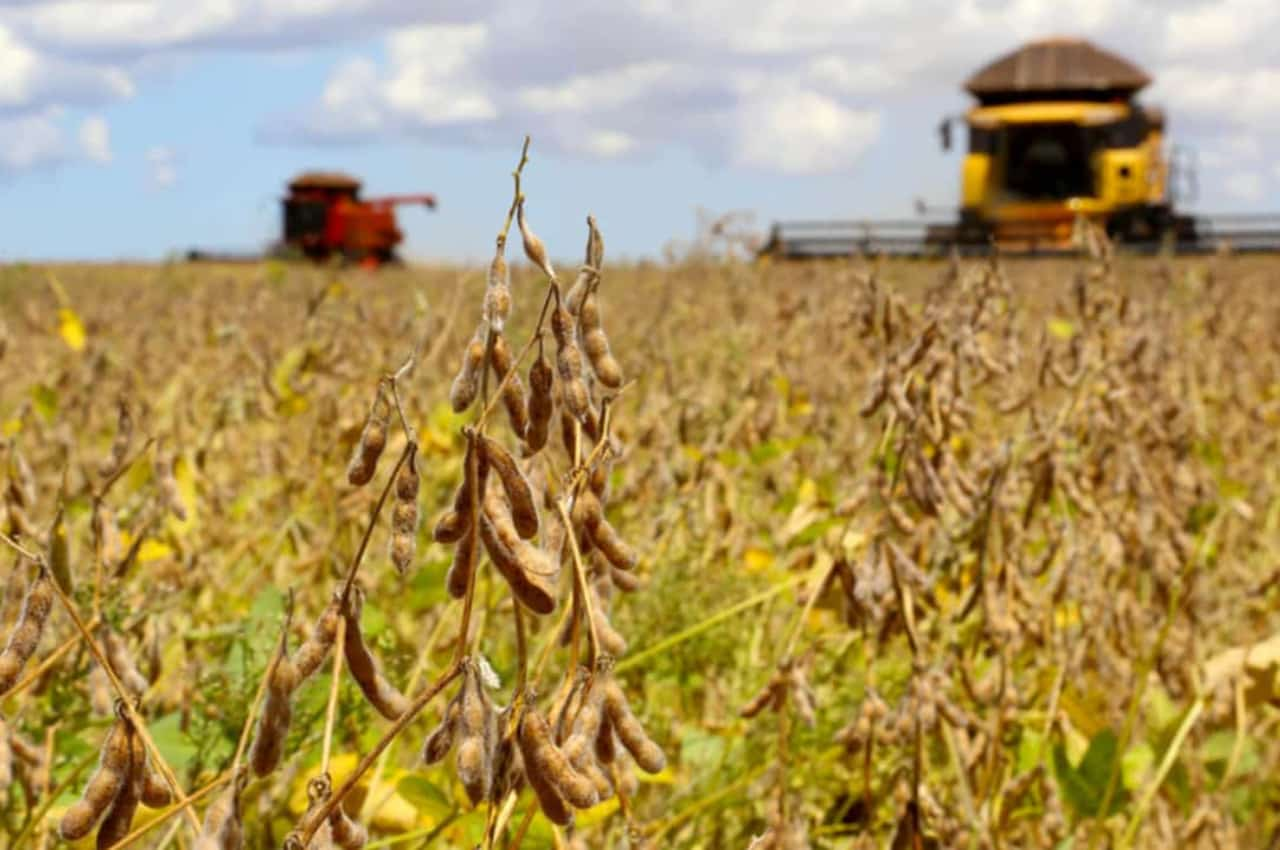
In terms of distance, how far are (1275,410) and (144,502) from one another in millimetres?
4081

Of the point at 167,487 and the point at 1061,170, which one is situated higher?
the point at 1061,170

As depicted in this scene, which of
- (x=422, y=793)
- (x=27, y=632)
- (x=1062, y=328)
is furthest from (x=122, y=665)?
(x=1062, y=328)

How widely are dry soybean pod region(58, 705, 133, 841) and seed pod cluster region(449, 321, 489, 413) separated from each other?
0.27 meters

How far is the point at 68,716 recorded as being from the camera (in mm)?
2078

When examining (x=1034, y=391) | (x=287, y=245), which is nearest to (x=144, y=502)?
(x=1034, y=391)

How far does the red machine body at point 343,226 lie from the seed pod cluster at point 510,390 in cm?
2763

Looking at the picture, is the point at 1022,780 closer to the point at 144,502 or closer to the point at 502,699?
the point at 502,699

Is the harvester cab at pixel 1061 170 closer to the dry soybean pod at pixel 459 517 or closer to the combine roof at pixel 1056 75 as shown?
the combine roof at pixel 1056 75

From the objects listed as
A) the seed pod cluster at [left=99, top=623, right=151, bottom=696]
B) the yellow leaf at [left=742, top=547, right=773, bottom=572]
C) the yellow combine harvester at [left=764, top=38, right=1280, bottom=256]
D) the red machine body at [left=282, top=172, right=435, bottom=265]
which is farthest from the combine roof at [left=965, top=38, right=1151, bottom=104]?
the seed pod cluster at [left=99, top=623, right=151, bottom=696]

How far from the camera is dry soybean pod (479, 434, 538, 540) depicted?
1025 millimetres

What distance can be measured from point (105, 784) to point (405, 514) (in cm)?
24

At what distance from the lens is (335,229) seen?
30906 mm

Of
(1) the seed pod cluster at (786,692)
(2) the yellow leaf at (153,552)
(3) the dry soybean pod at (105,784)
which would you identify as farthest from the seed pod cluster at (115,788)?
(2) the yellow leaf at (153,552)

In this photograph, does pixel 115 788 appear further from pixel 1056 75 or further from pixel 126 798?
pixel 1056 75
